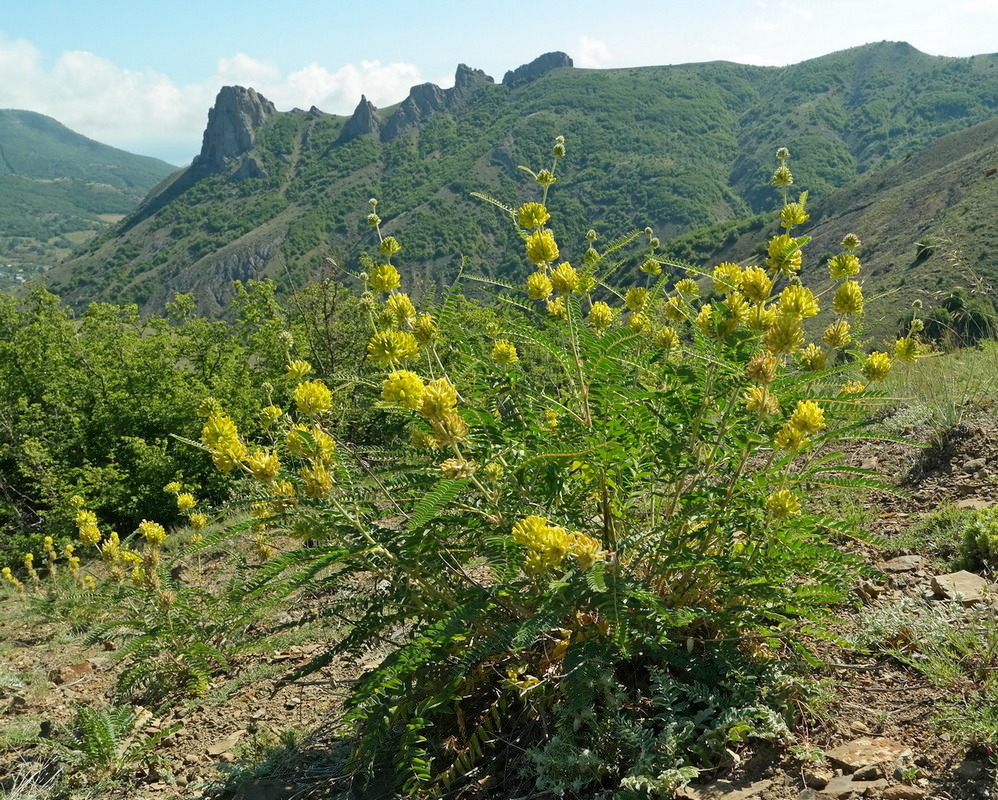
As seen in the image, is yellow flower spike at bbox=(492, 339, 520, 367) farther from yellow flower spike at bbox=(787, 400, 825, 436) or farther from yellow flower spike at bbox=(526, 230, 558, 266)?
yellow flower spike at bbox=(787, 400, 825, 436)

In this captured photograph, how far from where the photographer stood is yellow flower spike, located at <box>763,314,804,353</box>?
1.74m

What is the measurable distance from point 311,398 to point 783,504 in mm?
1396

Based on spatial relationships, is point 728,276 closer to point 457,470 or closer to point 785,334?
point 785,334

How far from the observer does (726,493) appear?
1.96 m

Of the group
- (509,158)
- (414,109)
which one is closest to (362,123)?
(414,109)

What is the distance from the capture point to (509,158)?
409ft

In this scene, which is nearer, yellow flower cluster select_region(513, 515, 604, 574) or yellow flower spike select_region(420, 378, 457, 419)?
yellow flower cluster select_region(513, 515, 604, 574)

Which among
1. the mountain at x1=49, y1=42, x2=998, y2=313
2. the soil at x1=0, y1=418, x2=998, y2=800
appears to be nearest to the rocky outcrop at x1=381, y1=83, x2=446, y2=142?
the mountain at x1=49, y1=42, x2=998, y2=313

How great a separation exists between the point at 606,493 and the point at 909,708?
103 centimetres

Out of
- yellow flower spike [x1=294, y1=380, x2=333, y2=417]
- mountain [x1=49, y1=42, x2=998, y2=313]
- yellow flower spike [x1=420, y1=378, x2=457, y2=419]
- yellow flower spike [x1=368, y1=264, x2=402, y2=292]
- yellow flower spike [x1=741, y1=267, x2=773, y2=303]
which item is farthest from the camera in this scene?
mountain [x1=49, y1=42, x2=998, y2=313]

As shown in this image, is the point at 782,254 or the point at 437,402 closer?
the point at 437,402

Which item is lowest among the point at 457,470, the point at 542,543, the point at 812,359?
the point at 542,543

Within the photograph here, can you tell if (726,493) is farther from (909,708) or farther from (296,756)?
(296,756)

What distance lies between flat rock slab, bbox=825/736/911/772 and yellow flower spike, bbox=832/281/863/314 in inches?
55.0
